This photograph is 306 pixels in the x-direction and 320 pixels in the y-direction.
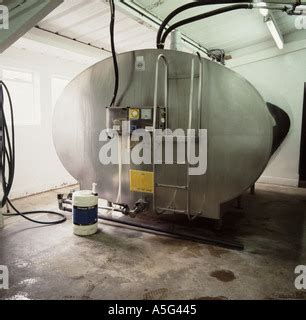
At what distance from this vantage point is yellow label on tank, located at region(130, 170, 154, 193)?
283 centimetres

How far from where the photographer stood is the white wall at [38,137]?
4.03 m

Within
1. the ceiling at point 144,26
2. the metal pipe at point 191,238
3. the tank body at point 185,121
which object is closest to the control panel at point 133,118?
the tank body at point 185,121

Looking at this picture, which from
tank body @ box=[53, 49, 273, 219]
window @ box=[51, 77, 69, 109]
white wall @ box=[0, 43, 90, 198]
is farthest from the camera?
window @ box=[51, 77, 69, 109]

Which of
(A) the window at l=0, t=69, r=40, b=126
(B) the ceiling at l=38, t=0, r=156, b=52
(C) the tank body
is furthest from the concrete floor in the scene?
(B) the ceiling at l=38, t=0, r=156, b=52

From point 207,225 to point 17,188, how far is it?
273 centimetres

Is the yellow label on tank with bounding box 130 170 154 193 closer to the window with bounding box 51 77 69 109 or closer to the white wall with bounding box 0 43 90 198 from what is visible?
the white wall with bounding box 0 43 90 198

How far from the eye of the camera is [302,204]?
13.3ft

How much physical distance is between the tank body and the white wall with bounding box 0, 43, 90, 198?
1.26 meters

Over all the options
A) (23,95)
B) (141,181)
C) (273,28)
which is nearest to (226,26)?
(273,28)

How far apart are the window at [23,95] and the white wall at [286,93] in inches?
158

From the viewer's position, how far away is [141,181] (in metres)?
2.88

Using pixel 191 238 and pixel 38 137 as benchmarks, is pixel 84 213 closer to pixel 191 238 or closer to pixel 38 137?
pixel 191 238

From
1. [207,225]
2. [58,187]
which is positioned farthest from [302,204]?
[58,187]

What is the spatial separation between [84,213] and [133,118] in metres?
1.04
